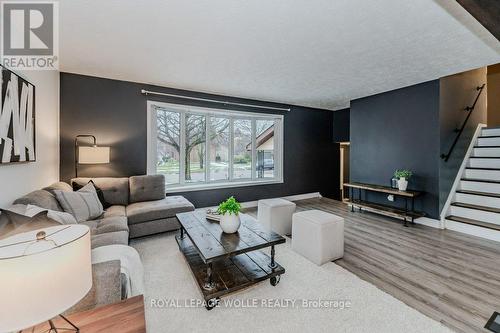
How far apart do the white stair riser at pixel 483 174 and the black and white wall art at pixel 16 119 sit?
681 cm

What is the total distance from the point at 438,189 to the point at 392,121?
153 cm

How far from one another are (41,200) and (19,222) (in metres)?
0.75

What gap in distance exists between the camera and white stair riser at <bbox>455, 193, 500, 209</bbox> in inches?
144

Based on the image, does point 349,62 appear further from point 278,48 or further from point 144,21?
point 144,21

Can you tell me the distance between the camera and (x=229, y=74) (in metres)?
3.65

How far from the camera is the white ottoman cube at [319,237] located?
2619 millimetres

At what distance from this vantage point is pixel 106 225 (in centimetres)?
251

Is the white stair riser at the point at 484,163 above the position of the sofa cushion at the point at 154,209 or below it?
above

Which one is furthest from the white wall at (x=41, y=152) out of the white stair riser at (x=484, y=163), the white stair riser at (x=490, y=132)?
the white stair riser at (x=490, y=132)

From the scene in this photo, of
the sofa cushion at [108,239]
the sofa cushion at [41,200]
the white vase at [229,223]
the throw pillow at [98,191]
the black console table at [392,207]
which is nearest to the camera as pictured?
the sofa cushion at [108,239]

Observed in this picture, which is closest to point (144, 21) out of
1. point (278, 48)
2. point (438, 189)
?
point (278, 48)

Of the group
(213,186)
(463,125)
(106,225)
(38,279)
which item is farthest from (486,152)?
(106,225)

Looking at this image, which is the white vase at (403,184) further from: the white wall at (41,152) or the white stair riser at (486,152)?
the white wall at (41,152)

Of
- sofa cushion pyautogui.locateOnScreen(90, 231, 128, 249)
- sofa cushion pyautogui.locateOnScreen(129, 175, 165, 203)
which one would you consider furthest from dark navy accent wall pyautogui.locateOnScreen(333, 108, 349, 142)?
sofa cushion pyautogui.locateOnScreen(90, 231, 128, 249)
